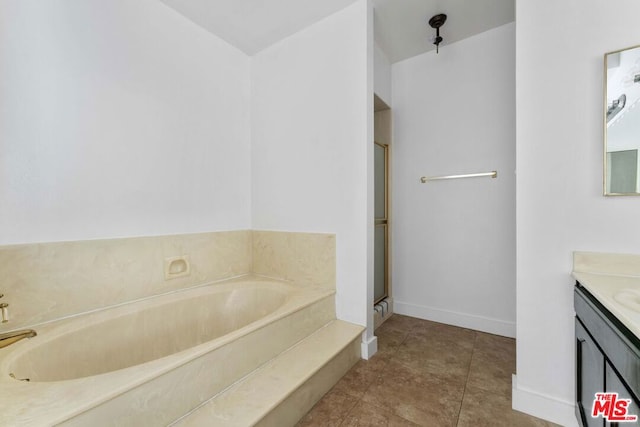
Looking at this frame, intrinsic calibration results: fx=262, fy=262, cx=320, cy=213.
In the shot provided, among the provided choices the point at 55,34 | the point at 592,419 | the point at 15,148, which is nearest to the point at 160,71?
the point at 55,34

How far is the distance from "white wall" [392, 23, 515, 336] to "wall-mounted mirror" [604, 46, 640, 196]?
3.24ft

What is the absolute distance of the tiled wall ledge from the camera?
4.28 ft

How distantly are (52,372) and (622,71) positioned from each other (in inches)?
112

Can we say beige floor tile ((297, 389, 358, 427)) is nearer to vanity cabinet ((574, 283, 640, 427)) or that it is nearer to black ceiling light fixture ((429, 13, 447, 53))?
vanity cabinet ((574, 283, 640, 427))

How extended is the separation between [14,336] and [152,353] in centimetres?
63

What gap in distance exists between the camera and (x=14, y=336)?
3.91 ft

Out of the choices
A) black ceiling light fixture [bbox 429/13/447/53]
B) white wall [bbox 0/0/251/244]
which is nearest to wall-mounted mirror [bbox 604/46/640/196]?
black ceiling light fixture [bbox 429/13/447/53]

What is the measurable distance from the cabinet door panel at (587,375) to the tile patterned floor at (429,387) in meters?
0.23

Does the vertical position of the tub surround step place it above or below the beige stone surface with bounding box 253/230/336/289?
below

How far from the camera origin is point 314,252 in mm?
2041

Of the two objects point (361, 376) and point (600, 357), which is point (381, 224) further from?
point (600, 357)

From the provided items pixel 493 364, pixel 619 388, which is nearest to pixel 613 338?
pixel 619 388

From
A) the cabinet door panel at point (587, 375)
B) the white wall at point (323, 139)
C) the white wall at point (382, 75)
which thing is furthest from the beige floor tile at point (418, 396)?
the white wall at point (382, 75)

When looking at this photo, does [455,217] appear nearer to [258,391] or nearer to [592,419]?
[592,419]
